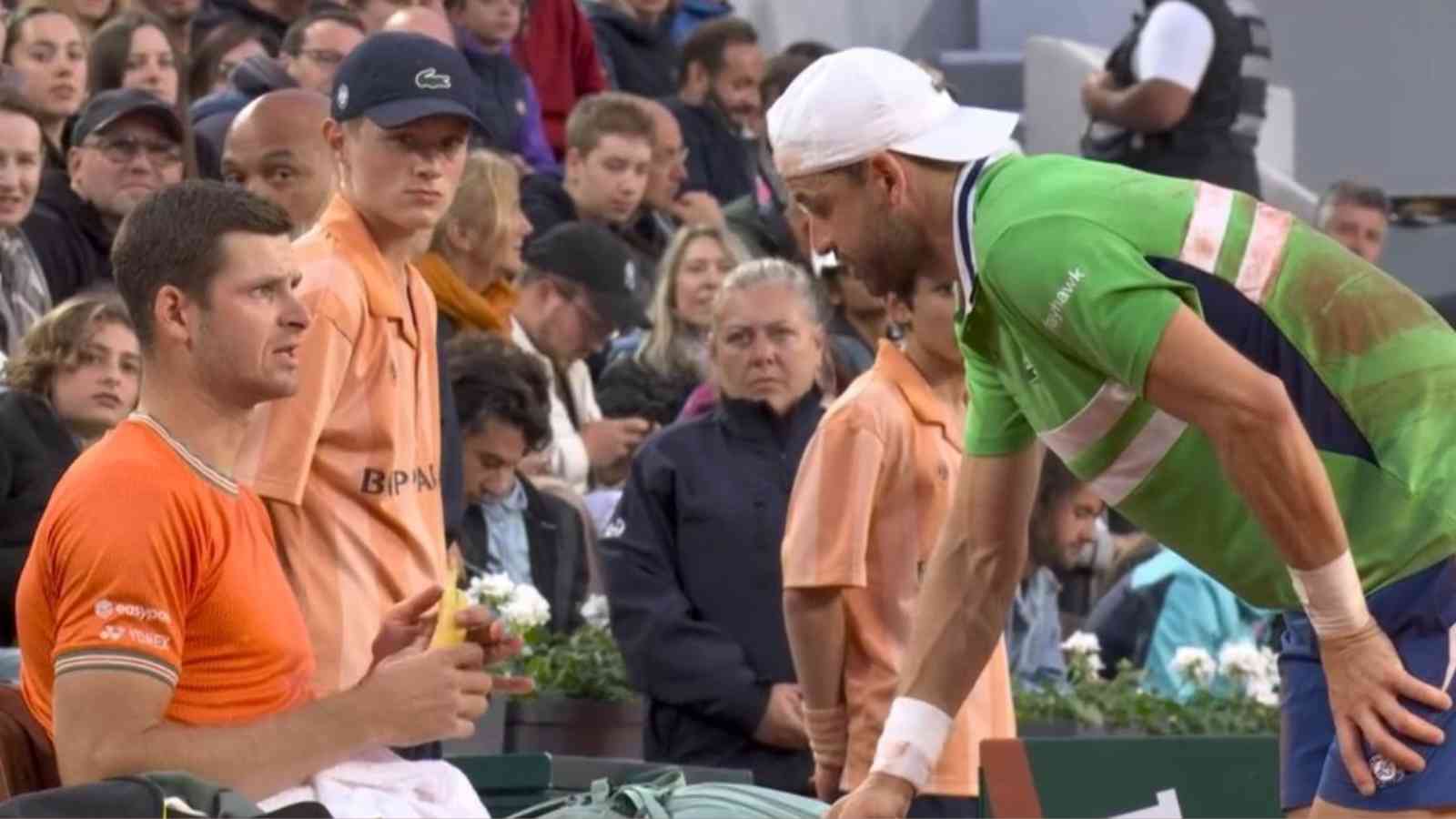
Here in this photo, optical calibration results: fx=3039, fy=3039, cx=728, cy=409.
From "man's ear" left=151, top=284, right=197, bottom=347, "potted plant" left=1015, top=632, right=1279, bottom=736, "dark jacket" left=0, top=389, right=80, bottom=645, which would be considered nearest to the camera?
"man's ear" left=151, top=284, right=197, bottom=347

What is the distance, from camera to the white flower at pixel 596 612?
8.22 metres

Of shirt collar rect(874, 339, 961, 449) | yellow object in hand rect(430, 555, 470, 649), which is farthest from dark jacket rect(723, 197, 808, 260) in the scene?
yellow object in hand rect(430, 555, 470, 649)

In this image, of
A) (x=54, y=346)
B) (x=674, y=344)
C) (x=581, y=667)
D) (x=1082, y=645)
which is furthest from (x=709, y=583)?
(x=674, y=344)

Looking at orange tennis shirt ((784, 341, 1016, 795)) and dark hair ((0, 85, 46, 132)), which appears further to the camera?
dark hair ((0, 85, 46, 132))

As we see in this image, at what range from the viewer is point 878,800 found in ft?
15.6

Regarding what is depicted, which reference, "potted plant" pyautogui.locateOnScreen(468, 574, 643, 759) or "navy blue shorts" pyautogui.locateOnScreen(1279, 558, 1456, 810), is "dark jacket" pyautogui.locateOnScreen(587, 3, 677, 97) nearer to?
"potted plant" pyautogui.locateOnScreen(468, 574, 643, 759)

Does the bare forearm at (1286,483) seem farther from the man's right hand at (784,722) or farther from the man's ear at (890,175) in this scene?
the man's right hand at (784,722)

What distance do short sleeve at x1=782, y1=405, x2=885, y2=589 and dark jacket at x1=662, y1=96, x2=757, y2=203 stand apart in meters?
5.77

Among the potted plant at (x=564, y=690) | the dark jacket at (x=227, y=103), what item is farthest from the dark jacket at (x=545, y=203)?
the potted plant at (x=564, y=690)

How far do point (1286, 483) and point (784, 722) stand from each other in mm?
3437

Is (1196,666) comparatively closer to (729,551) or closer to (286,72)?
(729,551)

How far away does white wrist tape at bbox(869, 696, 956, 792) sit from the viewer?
481 cm

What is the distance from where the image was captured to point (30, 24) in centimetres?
943

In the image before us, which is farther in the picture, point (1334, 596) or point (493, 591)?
point (493, 591)
